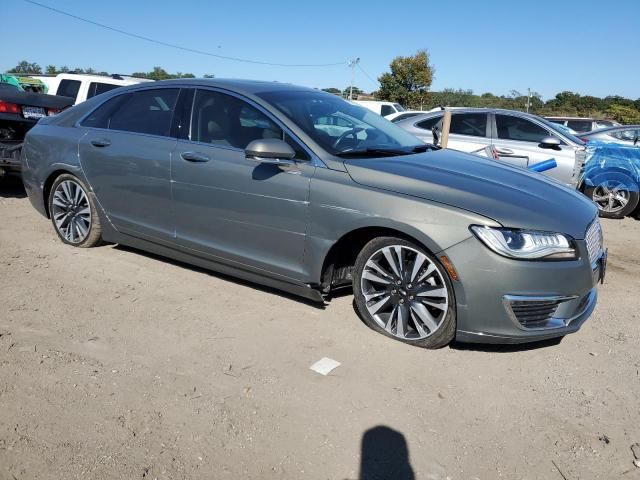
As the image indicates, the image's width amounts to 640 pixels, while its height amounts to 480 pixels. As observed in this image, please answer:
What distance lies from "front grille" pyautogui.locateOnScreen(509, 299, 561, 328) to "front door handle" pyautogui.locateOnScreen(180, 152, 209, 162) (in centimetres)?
239

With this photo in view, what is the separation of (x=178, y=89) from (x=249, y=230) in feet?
4.79

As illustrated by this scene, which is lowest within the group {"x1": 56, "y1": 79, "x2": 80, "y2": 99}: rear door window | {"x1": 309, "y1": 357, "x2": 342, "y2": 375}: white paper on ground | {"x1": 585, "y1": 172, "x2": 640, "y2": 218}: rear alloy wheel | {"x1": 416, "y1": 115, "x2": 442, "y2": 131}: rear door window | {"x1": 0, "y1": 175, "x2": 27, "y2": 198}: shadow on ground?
{"x1": 309, "y1": 357, "x2": 342, "y2": 375}: white paper on ground

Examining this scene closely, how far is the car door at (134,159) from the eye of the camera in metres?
4.37

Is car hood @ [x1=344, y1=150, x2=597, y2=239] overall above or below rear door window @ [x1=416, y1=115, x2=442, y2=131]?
below

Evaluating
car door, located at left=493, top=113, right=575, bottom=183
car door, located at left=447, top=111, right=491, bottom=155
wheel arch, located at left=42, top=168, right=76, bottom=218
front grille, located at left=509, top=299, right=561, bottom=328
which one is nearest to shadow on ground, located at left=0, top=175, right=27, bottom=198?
wheel arch, located at left=42, top=168, right=76, bottom=218

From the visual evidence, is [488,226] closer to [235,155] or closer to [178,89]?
[235,155]

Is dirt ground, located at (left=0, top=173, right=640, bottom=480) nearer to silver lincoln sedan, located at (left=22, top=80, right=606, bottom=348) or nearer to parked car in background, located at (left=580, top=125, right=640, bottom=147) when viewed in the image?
silver lincoln sedan, located at (left=22, top=80, right=606, bottom=348)

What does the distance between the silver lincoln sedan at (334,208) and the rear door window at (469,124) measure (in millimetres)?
4044

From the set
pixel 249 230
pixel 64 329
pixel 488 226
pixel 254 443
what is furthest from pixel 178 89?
pixel 254 443

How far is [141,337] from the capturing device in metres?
3.52

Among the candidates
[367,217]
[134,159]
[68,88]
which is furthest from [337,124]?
[68,88]

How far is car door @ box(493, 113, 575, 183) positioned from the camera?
7.80m

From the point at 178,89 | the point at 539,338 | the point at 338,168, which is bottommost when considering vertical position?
the point at 539,338

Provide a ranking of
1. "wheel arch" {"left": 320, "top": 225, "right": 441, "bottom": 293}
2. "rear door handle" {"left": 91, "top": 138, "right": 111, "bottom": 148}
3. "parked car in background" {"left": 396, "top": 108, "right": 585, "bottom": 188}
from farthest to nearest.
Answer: "parked car in background" {"left": 396, "top": 108, "right": 585, "bottom": 188} < "rear door handle" {"left": 91, "top": 138, "right": 111, "bottom": 148} < "wheel arch" {"left": 320, "top": 225, "right": 441, "bottom": 293}
